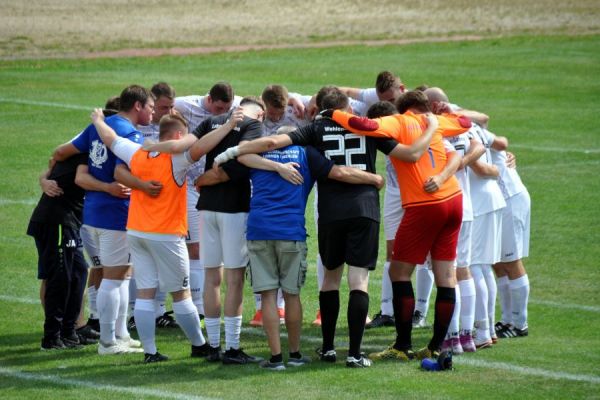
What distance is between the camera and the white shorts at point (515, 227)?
10914 mm

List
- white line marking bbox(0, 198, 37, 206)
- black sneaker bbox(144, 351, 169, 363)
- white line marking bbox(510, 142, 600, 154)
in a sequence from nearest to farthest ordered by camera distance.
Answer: black sneaker bbox(144, 351, 169, 363) → white line marking bbox(0, 198, 37, 206) → white line marking bbox(510, 142, 600, 154)

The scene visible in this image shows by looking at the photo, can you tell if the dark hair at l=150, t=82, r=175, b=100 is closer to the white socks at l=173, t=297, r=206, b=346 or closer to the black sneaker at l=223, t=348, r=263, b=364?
the white socks at l=173, t=297, r=206, b=346

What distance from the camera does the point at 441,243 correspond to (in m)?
9.72

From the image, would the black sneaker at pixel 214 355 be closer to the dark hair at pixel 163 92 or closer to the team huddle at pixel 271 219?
the team huddle at pixel 271 219

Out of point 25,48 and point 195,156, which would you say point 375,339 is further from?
point 25,48

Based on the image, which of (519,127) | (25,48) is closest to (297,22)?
(25,48)

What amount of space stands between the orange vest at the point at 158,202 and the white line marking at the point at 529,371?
2643mm

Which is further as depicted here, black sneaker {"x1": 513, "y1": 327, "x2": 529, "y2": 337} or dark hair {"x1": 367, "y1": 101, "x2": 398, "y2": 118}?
black sneaker {"x1": 513, "y1": 327, "x2": 529, "y2": 337}

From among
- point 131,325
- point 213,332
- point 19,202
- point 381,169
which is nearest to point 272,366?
point 213,332

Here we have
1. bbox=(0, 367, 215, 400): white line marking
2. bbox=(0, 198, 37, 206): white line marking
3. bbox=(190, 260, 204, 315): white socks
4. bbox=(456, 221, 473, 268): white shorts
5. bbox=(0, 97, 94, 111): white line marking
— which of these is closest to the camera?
bbox=(0, 367, 215, 400): white line marking

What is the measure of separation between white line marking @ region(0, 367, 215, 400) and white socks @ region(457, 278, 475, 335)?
2.68 meters


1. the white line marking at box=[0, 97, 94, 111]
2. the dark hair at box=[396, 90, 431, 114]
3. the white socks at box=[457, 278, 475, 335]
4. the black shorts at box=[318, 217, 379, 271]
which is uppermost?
the dark hair at box=[396, 90, 431, 114]

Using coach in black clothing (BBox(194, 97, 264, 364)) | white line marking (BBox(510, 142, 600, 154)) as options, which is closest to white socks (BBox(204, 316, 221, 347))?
coach in black clothing (BBox(194, 97, 264, 364))

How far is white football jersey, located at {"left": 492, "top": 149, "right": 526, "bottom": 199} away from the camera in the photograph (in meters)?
11.1
